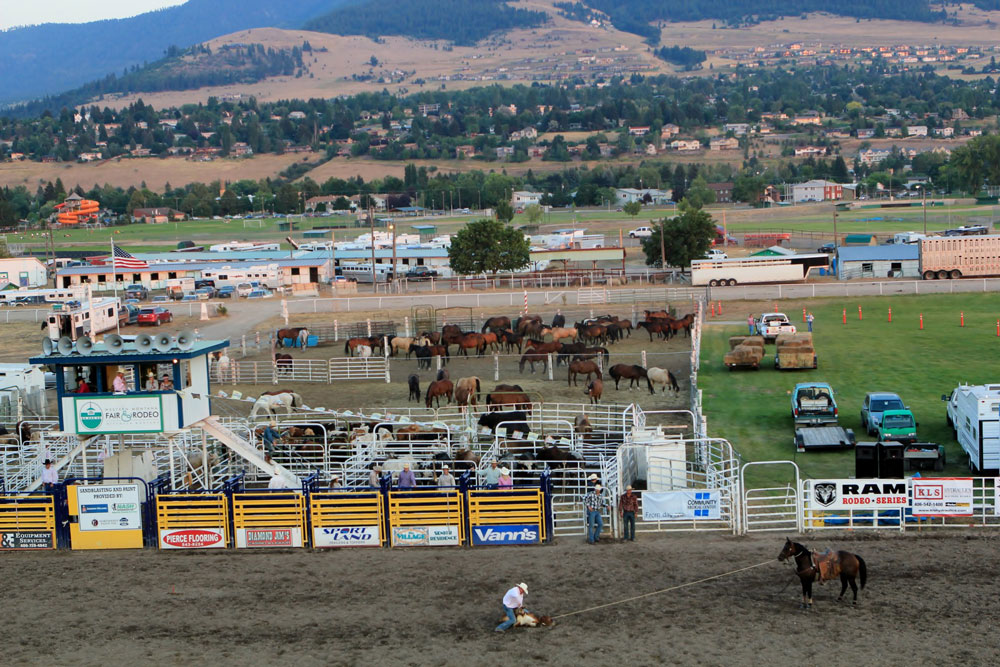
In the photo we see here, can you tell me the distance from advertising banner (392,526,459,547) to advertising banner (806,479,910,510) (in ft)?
18.6

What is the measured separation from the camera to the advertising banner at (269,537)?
1903cm

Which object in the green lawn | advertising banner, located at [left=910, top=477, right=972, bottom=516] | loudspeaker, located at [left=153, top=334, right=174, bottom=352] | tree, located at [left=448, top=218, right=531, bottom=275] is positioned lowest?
the green lawn

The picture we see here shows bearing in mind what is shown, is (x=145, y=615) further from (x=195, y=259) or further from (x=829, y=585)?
(x=195, y=259)

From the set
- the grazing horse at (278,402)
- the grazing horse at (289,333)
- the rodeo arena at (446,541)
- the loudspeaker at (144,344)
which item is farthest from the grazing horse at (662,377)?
the grazing horse at (289,333)

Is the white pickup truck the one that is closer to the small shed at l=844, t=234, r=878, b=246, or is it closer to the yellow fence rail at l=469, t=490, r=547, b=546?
the yellow fence rail at l=469, t=490, r=547, b=546

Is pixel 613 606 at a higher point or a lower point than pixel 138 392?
lower

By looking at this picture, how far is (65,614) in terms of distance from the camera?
1616cm

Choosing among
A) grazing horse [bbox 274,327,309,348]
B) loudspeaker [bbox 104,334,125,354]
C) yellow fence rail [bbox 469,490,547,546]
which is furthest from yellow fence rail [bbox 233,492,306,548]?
grazing horse [bbox 274,327,309,348]

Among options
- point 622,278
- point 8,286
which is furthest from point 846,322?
point 8,286

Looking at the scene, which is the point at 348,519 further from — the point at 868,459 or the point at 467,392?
the point at 467,392

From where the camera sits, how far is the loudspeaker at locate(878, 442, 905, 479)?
20922 mm

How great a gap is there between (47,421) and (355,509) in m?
13.1

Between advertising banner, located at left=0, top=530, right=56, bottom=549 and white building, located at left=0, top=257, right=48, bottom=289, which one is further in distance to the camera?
white building, located at left=0, top=257, right=48, bottom=289

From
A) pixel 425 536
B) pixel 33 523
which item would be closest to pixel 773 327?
pixel 425 536
